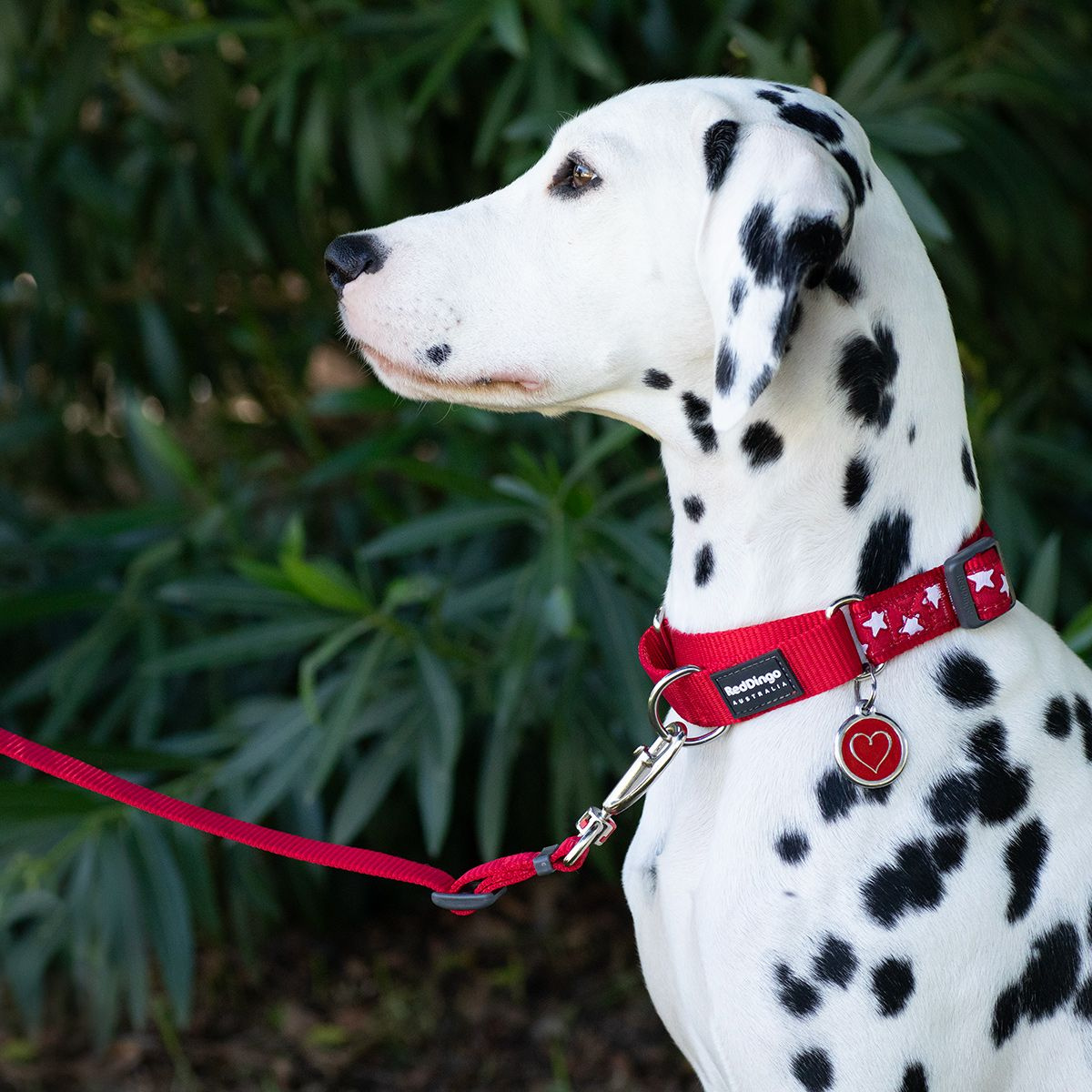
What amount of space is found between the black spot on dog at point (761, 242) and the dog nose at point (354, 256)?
0.46 m

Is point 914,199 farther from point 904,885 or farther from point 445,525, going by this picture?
point 904,885

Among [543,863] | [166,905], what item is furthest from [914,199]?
[166,905]

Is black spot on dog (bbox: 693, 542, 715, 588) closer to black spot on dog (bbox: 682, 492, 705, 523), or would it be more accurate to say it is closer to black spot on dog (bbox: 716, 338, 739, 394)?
black spot on dog (bbox: 682, 492, 705, 523)

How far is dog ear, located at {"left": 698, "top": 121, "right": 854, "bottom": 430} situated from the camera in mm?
1188

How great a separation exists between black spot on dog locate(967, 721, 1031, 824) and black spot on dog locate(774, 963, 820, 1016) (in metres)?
0.25

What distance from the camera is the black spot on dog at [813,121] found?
1.33 meters

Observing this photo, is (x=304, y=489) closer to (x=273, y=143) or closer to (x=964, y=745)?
(x=273, y=143)

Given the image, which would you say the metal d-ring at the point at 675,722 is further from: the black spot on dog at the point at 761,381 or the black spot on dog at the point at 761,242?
the black spot on dog at the point at 761,242

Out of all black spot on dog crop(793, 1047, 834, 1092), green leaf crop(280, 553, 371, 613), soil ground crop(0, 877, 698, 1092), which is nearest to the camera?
black spot on dog crop(793, 1047, 834, 1092)

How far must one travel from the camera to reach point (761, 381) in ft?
3.93

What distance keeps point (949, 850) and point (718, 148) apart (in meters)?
0.76

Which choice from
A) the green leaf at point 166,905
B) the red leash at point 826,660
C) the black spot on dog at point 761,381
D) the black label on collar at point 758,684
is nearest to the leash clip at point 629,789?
the red leash at point 826,660

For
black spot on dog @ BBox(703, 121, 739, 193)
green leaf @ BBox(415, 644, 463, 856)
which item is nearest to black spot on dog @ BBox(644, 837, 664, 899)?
black spot on dog @ BBox(703, 121, 739, 193)

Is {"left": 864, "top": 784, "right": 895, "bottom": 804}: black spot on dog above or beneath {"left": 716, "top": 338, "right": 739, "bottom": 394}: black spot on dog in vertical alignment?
Answer: beneath
